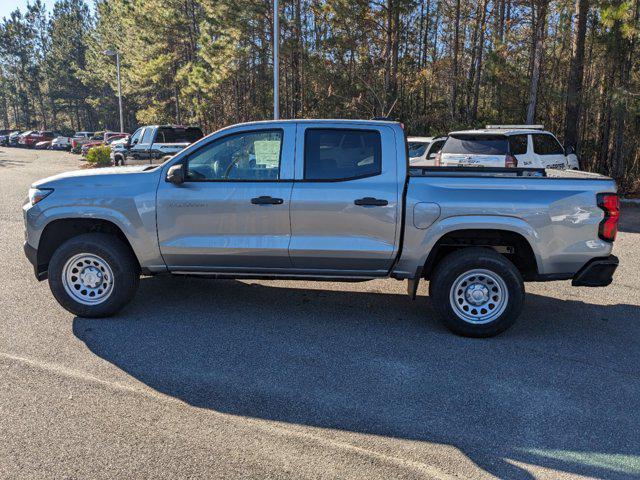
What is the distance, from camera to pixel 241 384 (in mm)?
4078

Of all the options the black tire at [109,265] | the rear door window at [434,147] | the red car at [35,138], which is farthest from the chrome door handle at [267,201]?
the red car at [35,138]

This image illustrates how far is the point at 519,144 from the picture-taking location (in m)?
12.4

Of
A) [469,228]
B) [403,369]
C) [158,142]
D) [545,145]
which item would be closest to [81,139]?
[158,142]

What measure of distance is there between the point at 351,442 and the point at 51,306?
3.99m

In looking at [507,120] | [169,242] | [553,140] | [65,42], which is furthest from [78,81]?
[169,242]

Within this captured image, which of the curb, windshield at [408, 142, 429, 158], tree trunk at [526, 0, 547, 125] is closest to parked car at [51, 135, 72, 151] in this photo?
tree trunk at [526, 0, 547, 125]

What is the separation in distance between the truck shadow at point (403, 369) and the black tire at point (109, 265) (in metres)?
0.16

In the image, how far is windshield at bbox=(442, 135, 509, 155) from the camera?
11508mm

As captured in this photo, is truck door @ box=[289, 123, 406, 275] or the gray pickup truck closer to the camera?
the gray pickup truck

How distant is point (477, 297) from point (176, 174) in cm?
305

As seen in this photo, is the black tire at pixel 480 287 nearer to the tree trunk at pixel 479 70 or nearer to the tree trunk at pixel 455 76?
the tree trunk at pixel 479 70

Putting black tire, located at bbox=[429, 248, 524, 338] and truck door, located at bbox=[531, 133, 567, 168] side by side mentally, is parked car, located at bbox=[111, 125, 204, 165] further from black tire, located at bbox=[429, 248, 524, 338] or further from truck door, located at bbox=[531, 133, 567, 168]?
black tire, located at bbox=[429, 248, 524, 338]

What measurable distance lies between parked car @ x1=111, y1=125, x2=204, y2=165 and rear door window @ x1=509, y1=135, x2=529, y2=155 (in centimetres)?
989

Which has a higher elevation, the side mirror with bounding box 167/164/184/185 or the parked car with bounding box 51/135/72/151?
the parked car with bounding box 51/135/72/151
